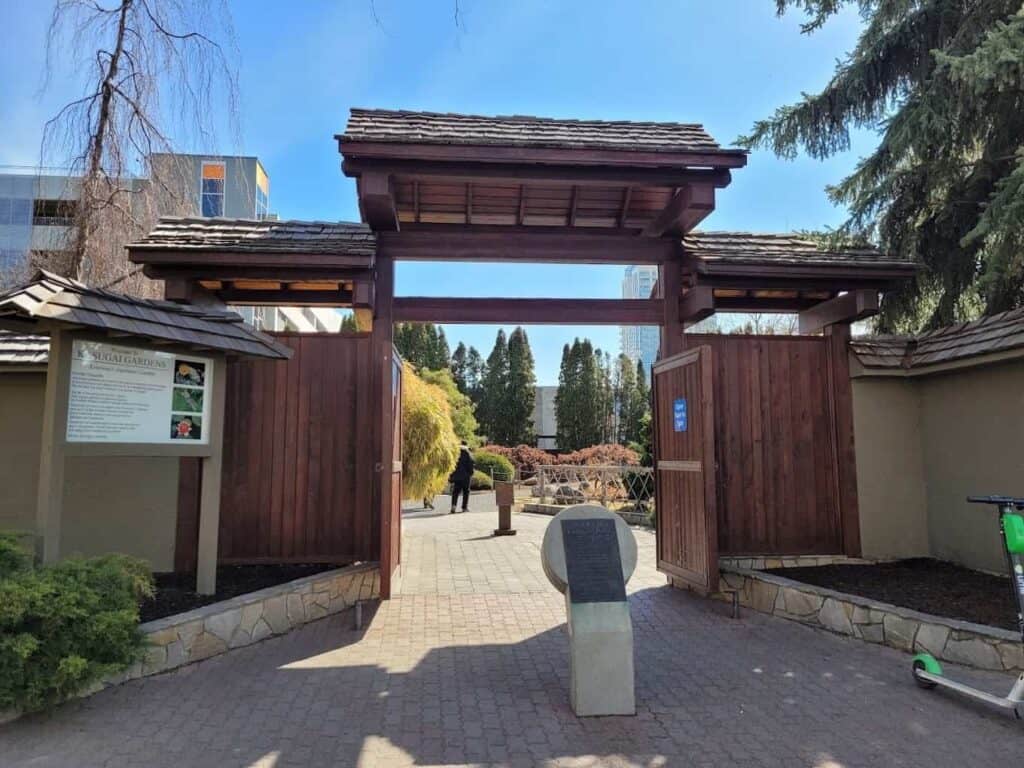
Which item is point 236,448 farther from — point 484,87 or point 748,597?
point 748,597

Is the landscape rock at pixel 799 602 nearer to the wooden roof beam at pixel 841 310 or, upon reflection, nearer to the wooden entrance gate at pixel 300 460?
the wooden roof beam at pixel 841 310

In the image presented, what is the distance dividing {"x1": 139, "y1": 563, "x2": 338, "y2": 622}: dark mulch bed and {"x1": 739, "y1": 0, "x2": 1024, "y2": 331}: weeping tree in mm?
6786

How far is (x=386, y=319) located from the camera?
6902 millimetres

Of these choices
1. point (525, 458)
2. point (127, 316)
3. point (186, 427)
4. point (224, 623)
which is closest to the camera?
point (127, 316)

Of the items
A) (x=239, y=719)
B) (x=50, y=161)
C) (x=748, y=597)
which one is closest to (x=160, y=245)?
(x=50, y=161)

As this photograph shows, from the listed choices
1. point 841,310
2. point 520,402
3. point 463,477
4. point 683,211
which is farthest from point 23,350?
point 520,402

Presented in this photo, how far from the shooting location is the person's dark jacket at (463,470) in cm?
1653

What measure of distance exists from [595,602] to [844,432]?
4446 mm

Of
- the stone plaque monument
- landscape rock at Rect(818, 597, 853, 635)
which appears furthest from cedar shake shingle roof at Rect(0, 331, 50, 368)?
landscape rock at Rect(818, 597, 853, 635)

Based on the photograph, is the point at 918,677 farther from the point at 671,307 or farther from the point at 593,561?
the point at 671,307

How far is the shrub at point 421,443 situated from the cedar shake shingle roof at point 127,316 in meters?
8.19

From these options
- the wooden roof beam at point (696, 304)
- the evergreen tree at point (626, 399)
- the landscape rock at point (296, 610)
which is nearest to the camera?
the landscape rock at point (296, 610)

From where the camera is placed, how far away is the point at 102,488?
6.31m

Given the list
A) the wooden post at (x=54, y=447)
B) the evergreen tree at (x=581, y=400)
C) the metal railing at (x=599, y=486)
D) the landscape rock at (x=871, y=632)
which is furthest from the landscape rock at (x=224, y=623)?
the evergreen tree at (x=581, y=400)
